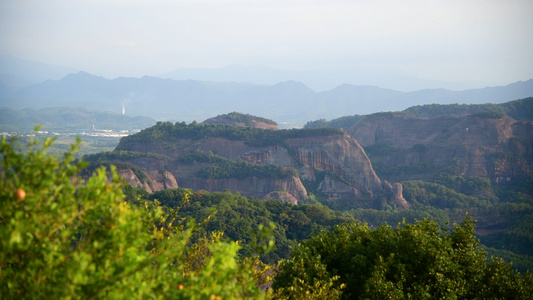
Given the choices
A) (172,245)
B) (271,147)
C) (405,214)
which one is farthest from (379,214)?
(172,245)

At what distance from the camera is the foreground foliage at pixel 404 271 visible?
550 inches

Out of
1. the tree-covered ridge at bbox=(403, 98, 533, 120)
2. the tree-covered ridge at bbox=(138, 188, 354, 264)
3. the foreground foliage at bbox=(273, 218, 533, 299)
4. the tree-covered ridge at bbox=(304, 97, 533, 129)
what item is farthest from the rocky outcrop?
the tree-covered ridge at bbox=(403, 98, 533, 120)

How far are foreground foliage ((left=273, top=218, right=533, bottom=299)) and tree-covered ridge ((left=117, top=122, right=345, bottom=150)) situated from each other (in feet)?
213

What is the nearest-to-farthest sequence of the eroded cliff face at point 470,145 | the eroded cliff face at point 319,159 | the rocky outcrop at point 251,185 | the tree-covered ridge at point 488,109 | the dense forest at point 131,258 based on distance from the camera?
the dense forest at point 131,258 < the rocky outcrop at point 251,185 < the eroded cliff face at point 319,159 < the eroded cliff face at point 470,145 < the tree-covered ridge at point 488,109

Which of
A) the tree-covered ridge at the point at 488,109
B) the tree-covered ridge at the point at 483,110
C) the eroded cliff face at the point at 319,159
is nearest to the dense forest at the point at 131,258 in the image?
the eroded cliff face at the point at 319,159

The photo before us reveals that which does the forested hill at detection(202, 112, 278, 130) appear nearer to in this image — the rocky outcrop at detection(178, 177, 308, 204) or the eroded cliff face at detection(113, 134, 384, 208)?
the eroded cliff face at detection(113, 134, 384, 208)

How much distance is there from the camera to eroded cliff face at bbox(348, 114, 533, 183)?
85.7 m

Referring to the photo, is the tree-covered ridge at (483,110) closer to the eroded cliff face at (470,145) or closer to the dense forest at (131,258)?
the eroded cliff face at (470,145)

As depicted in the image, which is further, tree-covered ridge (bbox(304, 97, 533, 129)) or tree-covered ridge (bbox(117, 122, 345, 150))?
tree-covered ridge (bbox(304, 97, 533, 129))

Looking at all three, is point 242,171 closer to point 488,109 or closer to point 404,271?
point 404,271

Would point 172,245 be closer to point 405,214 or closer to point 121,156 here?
point 405,214

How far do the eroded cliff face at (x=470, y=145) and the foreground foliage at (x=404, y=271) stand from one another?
7571 centimetres

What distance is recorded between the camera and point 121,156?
228ft

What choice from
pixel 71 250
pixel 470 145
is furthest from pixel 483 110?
pixel 71 250
